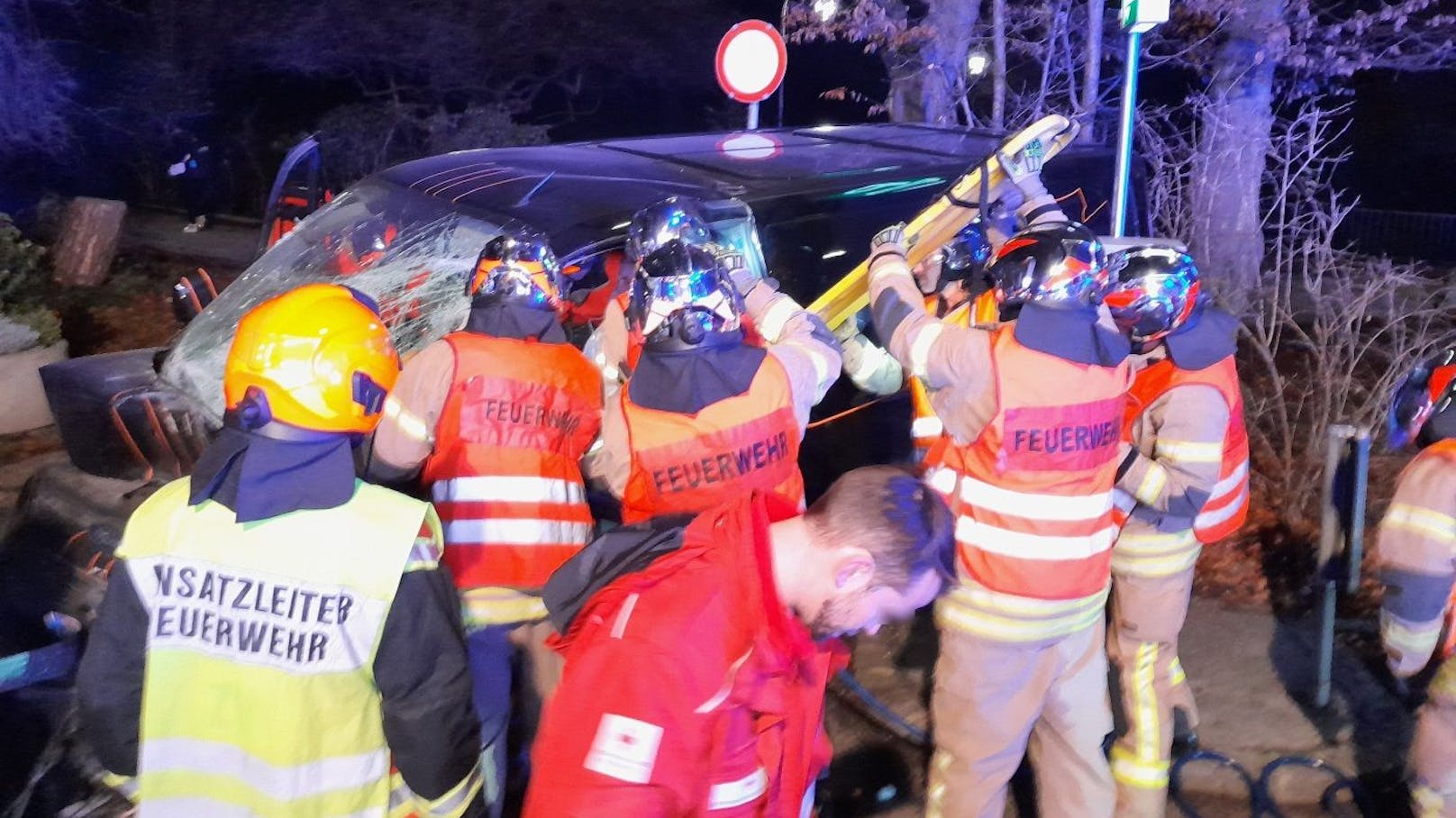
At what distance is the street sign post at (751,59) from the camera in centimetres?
534

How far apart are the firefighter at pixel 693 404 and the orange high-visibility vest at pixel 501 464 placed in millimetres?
172

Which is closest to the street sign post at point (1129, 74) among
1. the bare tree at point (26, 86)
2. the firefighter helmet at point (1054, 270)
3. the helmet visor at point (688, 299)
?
the firefighter helmet at point (1054, 270)

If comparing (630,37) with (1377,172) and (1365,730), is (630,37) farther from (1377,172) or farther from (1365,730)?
(1365,730)

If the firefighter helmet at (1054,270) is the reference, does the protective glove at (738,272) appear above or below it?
below

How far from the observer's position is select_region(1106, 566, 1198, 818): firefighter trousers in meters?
3.25

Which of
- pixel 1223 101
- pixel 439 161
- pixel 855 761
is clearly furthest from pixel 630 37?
pixel 855 761

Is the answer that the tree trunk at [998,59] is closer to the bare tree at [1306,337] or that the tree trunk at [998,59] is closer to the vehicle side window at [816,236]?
the bare tree at [1306,337]

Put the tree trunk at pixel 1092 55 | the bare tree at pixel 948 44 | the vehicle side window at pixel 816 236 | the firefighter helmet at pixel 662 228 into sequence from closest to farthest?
the firefighter helmet at pixel 662 228
the vehicle side window at pixel 816 236
the tree trunk at pixel 1092 55
the bare tree at pixel 948 44

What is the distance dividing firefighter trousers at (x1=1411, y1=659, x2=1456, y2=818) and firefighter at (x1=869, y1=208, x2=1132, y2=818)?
0.80m

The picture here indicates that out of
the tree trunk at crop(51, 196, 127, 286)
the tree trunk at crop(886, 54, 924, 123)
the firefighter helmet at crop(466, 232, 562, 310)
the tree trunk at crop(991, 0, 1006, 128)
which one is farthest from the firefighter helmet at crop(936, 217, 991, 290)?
the tree trunk at crop(51, 196, 127, 286)

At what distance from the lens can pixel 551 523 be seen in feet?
9.21

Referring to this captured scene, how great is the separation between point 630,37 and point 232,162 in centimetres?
648

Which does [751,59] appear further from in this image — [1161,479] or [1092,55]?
[1161,479]

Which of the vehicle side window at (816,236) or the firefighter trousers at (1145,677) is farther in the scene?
the vehicle side window at (816,236)
